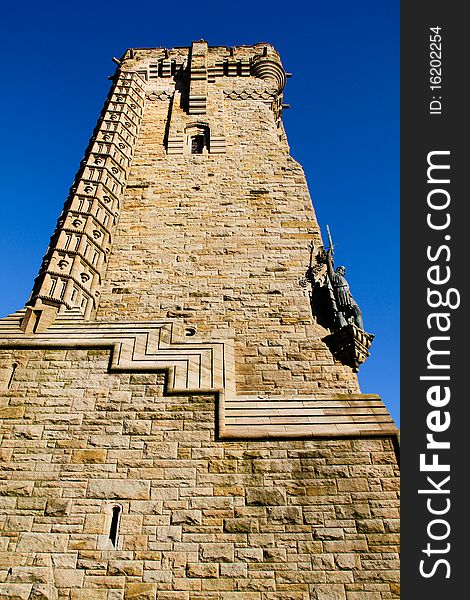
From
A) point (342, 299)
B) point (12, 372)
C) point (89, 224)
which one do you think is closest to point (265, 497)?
point (12, 372)

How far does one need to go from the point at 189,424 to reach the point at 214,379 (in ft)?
2.57

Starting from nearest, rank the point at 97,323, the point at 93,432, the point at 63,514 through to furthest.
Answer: the point at 63,514 → the point at 93,432 → the point at 97,323

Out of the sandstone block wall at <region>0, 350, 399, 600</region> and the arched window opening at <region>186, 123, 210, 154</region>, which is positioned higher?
the arched window opening at <region>186, 123, 210, 154</region>

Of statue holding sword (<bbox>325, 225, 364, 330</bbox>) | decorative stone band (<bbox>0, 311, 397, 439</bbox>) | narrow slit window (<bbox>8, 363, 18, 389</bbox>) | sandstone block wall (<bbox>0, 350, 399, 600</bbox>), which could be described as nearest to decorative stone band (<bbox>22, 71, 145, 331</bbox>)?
decorative stone band (<bbox>0, 311, 397, 439</bbox>)

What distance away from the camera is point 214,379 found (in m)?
7.14

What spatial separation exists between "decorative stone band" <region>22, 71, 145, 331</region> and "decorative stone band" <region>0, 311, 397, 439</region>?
58cm

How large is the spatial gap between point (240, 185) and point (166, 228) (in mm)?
2363

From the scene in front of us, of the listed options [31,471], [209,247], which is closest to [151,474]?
[31,471]

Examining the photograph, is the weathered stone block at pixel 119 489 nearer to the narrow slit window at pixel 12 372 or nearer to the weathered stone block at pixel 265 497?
the weathered stone block at pixel 265 497

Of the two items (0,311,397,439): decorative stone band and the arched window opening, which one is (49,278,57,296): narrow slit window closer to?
(0,311,397,439): decorative stone band

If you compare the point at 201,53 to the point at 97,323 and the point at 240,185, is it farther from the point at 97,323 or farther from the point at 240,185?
the point at 97,323

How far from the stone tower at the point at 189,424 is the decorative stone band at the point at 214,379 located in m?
0.02

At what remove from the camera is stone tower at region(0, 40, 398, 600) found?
555 centimetres

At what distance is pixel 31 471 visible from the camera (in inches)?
246
